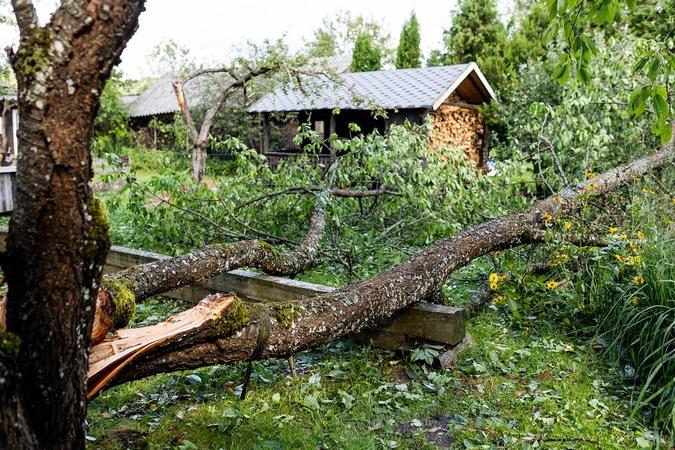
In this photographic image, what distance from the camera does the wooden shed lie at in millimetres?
14248

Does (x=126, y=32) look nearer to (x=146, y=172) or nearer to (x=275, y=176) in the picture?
(x=275, y=176)

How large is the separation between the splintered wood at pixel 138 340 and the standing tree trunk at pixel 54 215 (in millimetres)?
394

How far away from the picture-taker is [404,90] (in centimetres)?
1502

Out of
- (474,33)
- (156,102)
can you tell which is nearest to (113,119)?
(156,102)

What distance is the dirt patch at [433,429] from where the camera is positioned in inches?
108

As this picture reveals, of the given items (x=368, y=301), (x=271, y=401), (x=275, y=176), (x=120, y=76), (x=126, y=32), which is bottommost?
(x=271, y=401)

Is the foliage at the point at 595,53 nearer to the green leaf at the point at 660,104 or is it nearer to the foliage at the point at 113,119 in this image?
the green leaf at the point at 660,104

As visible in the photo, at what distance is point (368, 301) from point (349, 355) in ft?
2.11

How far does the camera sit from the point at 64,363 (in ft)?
5.50

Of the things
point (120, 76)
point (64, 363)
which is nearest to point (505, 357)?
point (64, 363)

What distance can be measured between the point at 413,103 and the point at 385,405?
37.3ft

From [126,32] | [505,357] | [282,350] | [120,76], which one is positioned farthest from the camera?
[120,76]

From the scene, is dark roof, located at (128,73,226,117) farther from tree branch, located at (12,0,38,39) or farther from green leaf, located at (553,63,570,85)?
tree branch, located at (12,0,38,39)

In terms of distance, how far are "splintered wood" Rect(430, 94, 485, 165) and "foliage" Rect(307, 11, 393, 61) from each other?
32.9m
